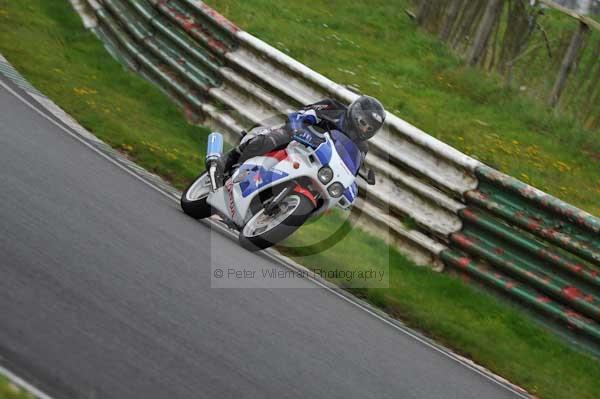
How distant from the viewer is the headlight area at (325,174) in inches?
331

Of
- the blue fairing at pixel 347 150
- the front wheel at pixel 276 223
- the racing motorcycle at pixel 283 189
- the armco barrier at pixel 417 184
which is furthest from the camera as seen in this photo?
the armco barrier at pixel 417 184

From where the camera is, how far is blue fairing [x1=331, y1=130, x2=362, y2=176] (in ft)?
28.2

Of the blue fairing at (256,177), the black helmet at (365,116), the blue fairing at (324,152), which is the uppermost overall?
the black helmet at (365,116)

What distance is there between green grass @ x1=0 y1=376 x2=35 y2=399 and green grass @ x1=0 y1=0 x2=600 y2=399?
175 inches

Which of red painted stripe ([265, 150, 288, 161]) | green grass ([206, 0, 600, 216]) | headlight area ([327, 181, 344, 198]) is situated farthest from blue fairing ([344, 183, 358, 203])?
green grass ([206, 0, 600, 216])

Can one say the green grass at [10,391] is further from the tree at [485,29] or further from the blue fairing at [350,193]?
the tree at [485,29]

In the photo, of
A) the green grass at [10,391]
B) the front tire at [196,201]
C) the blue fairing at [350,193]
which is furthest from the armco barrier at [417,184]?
the green grass at [10,391]

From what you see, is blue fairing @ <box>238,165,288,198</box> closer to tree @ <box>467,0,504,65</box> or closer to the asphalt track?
the asphalt track

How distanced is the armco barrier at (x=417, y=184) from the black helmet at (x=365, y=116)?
122 centimetres

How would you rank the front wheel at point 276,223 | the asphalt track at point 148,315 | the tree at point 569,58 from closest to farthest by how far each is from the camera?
the asphalt track at point 148,315 → the front wheel at point 276,223 → the tree at point 569,58

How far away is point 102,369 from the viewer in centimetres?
462

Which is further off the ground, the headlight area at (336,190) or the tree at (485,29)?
the tree at (485,29)

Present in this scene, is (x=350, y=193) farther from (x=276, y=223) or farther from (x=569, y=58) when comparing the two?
(x=569, y=58)

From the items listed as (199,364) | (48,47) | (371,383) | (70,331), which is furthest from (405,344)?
(48,47)
